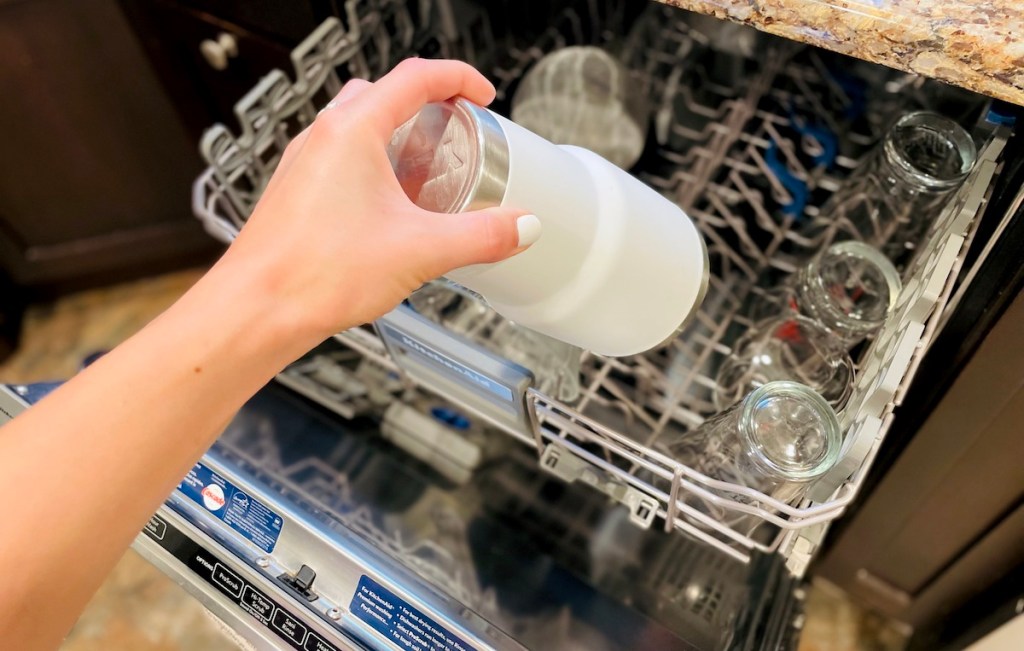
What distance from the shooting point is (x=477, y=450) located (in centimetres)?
78

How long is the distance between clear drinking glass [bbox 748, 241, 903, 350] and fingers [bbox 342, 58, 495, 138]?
0.36 meters

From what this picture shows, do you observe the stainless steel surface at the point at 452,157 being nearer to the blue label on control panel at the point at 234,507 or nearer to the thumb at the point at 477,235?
the thumb at the point at 477,235

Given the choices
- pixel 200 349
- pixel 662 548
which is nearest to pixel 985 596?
pixel 662 548

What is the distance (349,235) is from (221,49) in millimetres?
676

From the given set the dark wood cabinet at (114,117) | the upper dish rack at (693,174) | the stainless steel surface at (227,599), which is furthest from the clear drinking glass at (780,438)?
the dark wood cabinet at (114,117)

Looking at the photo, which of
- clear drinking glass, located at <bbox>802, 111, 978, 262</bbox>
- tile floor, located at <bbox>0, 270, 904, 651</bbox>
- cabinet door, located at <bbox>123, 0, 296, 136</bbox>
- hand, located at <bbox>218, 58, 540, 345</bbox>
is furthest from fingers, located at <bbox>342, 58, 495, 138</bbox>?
tile floor, located at <bbox>0, 270, 904, 651</bbox>

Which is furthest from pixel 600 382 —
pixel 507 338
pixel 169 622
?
pixel 169 622

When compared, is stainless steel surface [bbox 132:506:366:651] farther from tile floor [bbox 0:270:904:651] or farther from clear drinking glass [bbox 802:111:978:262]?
clear drinking glass [bbox 802:111:978:262]

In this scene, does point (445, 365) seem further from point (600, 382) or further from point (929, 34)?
point (929, 34)

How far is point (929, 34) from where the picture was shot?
0.45 m

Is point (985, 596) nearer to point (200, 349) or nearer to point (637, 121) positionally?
point (637, 121)

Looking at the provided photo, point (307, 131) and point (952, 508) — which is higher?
point (952, 508)

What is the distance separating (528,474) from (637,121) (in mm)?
415

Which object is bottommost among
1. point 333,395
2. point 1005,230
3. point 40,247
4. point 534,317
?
point 40,247
